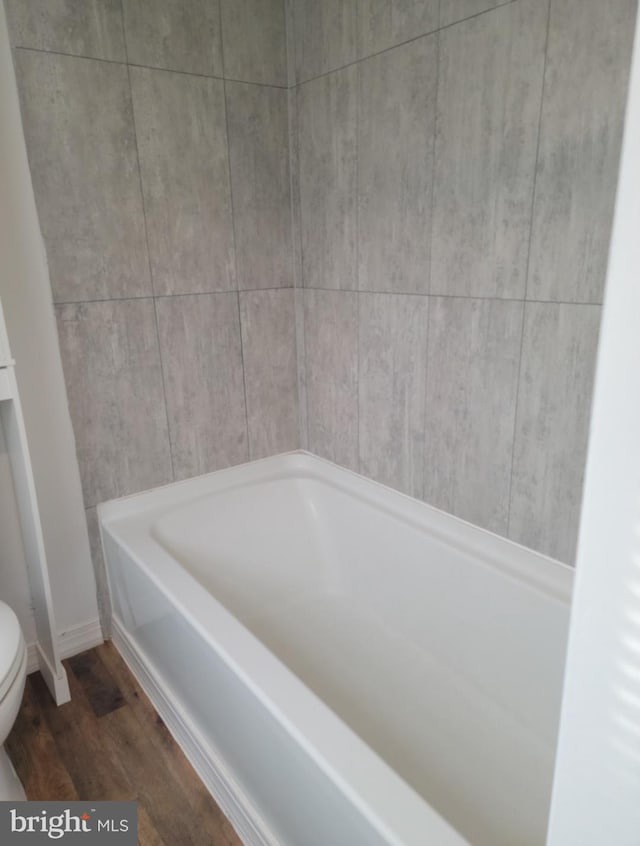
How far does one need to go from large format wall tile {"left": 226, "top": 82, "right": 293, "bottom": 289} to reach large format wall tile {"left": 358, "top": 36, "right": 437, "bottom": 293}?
1.34 ft

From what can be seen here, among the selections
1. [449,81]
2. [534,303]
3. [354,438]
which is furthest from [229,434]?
[449,81]

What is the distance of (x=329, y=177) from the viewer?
2.15 m

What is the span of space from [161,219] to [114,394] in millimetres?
634

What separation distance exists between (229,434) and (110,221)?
908 millimetres

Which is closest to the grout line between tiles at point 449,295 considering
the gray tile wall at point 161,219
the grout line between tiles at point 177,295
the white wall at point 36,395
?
the grout line between tiles at point 177,295

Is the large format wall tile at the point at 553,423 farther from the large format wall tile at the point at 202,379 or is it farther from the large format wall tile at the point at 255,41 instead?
the large format wall tile at the point at 255,41

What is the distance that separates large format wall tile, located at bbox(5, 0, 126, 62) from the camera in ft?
5.57

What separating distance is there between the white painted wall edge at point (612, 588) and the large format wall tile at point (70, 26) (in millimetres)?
1929

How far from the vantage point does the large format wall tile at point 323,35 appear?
1.94m

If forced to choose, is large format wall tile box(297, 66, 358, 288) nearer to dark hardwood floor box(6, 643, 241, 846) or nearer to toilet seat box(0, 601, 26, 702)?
toilet seat box(0, 601, 26, 702)

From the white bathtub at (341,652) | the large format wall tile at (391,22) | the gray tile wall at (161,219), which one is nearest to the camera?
the white bathtub at (341,652)

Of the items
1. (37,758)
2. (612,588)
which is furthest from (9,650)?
(612,588)

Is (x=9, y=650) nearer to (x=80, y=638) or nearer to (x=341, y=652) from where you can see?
(x=80, y=638)

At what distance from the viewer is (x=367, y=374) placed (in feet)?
7.16
